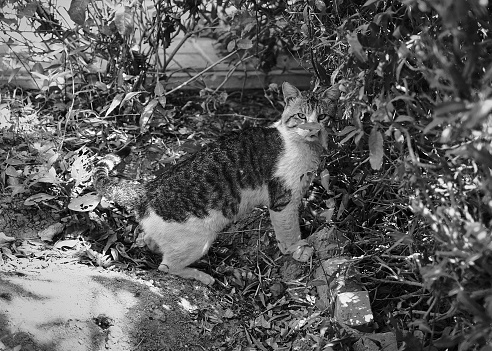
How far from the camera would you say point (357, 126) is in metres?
3.55

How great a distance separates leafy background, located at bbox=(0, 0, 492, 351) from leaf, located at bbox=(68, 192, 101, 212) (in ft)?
0.05

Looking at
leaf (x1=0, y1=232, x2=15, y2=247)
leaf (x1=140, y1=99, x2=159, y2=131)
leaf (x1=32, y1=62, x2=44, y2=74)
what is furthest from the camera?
leaf (x1=32, y1=62, x2=44, y2=74)

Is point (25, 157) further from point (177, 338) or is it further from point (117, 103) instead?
point (177, 338)

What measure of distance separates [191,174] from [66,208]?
1.18 meters

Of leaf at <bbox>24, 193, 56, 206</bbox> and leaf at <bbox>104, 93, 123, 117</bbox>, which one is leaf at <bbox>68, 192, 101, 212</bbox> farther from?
leaf at <bbox>104, 93, 123, 117</bbox>

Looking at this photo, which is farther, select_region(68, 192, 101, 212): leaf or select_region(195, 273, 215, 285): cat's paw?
select_region(68, 192, 101, 212): leaf

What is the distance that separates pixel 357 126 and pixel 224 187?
5.60ft

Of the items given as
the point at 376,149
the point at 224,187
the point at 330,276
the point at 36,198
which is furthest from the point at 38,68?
the point at 376,149

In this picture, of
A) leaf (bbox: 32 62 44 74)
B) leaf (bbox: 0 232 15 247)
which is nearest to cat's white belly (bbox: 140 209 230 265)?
leaf (bbox: 0 232 15 247)

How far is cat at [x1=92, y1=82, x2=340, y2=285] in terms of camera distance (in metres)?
4.86

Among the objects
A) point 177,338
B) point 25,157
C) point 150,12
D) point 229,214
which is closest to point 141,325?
point 177,338

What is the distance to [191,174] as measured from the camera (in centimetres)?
497

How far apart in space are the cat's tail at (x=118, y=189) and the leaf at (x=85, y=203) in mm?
74

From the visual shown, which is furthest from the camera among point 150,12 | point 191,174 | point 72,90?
point 150,12
